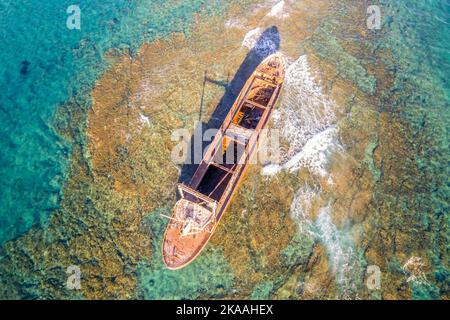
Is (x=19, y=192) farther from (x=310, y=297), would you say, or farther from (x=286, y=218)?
(x=310, y=297)

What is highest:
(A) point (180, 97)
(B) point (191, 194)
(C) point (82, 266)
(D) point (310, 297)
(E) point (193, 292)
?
(A) point (180, 97)

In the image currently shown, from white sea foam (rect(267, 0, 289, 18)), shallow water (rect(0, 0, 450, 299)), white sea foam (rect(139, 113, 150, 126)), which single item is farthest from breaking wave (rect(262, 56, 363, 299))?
white sea foam (rect(139, 113, 150, 126))

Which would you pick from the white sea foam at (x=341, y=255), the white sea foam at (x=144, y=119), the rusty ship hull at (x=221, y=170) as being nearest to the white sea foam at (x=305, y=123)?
the rusty ship hull at (x=221, y=170)

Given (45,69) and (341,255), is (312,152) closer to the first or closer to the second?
(341,255)

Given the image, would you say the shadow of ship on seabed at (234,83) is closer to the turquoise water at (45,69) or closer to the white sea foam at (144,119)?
the white sea foam at (144,119)
